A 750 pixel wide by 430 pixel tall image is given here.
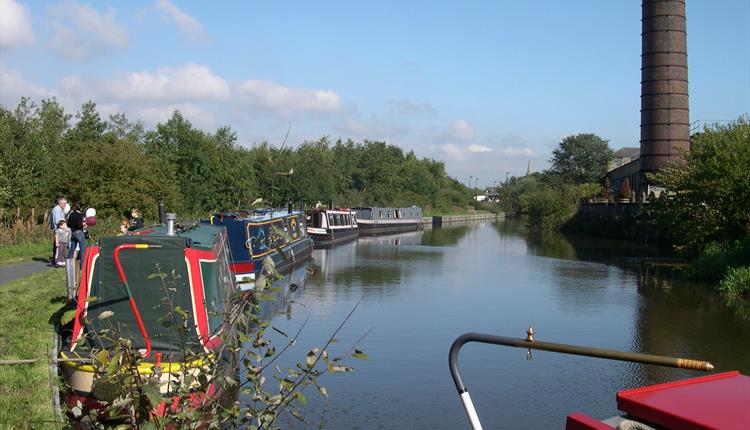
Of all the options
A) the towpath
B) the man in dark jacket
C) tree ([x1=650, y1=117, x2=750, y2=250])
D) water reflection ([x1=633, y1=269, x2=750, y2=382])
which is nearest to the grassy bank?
the towpath

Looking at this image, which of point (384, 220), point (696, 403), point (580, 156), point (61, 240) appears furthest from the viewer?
point (580, 156)

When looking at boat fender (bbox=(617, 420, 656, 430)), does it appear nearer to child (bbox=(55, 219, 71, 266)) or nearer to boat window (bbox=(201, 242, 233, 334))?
boat window (bbox=(201, 242, 233, 334))

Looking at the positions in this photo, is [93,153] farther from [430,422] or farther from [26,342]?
[430,422]

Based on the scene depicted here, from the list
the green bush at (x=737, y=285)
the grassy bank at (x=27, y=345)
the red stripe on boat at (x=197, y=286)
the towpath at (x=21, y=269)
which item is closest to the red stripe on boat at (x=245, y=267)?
the towpath at (x=21, y=269)

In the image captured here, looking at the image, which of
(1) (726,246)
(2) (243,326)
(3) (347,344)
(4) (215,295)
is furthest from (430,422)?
(1) (726,246)

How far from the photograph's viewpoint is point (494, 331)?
14117 millimetres

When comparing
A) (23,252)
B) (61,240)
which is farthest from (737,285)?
(23,252)

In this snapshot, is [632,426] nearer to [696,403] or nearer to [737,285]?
[696,403]

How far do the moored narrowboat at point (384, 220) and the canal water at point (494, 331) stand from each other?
63.6 feet

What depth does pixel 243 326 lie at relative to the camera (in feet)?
14.0

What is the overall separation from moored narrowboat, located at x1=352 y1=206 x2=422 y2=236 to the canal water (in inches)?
764

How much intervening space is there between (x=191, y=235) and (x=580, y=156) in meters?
84.0

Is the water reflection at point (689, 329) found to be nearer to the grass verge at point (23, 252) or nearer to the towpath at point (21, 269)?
the towpath at point (21, 269)

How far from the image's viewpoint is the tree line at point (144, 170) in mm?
23031
